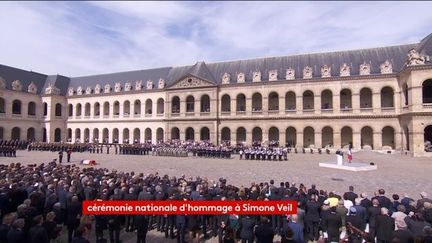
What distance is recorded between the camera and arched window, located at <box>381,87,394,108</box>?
3812 cm

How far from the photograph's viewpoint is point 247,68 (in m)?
46.5

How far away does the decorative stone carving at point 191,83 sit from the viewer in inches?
1796

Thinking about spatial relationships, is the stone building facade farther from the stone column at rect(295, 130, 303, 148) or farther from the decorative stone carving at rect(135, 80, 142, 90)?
the stone column at rect(295, 130, 303, 148)

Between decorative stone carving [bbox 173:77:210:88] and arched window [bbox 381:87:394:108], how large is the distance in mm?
24892

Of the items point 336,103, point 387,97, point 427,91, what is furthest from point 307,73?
point 427,91

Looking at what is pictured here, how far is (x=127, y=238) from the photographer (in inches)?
363

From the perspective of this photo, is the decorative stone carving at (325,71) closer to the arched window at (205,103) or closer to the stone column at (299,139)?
the stone column at (299,139)

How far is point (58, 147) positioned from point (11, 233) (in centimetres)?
3665

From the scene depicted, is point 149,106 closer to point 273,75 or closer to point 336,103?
point 273,75

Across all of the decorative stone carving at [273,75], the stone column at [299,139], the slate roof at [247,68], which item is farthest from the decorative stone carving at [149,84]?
the stone column at [299,139]

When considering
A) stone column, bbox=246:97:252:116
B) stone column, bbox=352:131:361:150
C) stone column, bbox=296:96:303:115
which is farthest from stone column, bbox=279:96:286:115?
stone column, bbox=352:131:361:150

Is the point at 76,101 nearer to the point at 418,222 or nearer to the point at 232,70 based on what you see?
the point at 232,70

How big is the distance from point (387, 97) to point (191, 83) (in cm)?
2835
